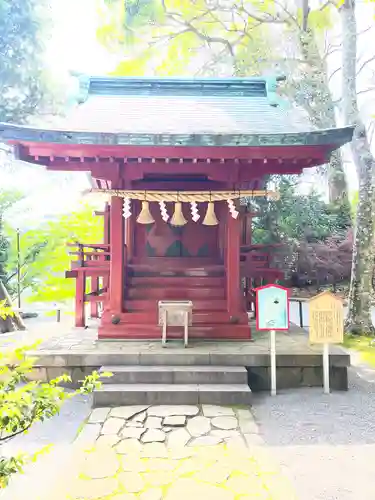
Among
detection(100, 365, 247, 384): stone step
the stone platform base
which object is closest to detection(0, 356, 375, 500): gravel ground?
the stone platform base

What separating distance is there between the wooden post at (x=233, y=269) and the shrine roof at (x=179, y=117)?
5.11 ft

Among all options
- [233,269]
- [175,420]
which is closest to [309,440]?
[175,420]

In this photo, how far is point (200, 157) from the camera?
572 centimetres

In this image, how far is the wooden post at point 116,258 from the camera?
637 centimetres

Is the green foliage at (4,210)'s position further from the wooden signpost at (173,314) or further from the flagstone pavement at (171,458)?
the flagstone pavement at (171,458)

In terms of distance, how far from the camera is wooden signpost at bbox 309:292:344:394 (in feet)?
16.6

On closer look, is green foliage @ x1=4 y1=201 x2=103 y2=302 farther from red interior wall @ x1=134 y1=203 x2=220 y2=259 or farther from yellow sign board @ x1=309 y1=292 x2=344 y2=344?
yellow sign board @ x1=309 y1=292 x2=344 y2=344

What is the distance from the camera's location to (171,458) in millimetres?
3492

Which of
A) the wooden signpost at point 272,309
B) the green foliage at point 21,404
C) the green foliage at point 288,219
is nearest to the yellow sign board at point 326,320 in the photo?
the wooden signpost at point 272,309

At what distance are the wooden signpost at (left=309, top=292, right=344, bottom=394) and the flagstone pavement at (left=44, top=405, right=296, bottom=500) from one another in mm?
1387

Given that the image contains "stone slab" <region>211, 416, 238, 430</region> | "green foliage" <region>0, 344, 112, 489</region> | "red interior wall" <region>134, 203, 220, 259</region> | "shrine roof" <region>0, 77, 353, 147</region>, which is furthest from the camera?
"red interior wall" <region>134, 203, 220, 259</region>

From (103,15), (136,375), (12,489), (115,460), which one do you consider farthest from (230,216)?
(103,15)

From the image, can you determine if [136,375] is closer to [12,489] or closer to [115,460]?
[115,460]

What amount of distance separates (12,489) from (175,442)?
1.51 meters
